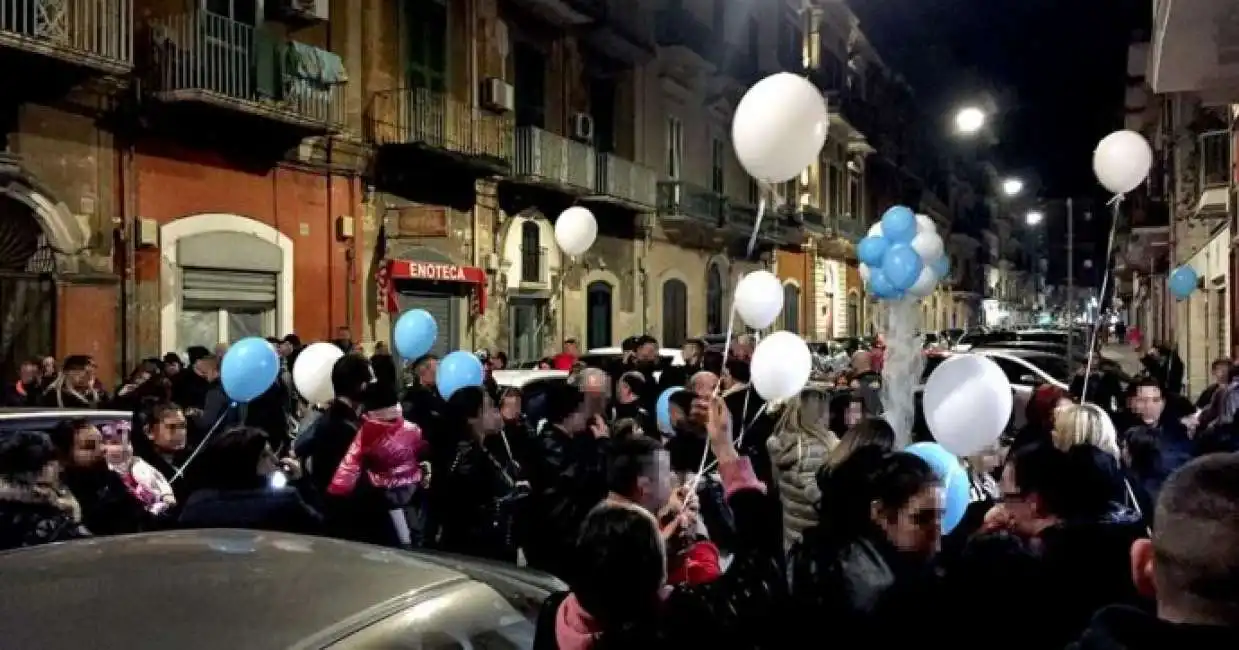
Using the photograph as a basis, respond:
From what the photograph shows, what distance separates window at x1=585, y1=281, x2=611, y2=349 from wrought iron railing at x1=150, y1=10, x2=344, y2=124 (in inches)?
350

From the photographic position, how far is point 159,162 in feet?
40.8

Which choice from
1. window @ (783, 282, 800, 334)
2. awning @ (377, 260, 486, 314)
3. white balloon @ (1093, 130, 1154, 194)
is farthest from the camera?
window @ (783, 282, 800, 334)

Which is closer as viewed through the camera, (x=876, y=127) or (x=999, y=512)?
(x=999, y=512)

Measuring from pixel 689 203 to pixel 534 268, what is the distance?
6.14 meters

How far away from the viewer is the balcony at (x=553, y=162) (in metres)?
18.5

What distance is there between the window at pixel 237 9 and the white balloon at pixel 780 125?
30.4 ft

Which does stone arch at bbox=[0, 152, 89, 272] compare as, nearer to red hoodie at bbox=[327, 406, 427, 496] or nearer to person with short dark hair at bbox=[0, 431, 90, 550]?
red hoodie at bbox=[327, 406, 427, 496]

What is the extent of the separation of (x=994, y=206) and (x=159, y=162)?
73.4m

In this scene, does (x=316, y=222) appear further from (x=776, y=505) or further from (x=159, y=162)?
(x=776, y=505)

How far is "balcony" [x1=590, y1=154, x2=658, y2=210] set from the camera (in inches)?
818

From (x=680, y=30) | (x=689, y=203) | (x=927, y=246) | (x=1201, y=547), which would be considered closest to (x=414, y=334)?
(x=927, y=246)

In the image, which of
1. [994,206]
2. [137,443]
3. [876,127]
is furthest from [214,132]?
[994,206]

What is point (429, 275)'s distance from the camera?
16.3 metres

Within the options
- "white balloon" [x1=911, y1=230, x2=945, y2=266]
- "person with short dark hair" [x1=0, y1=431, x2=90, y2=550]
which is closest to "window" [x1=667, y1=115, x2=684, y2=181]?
"white balloon" [x1=911, y1=230, x2=945, y2=266]
